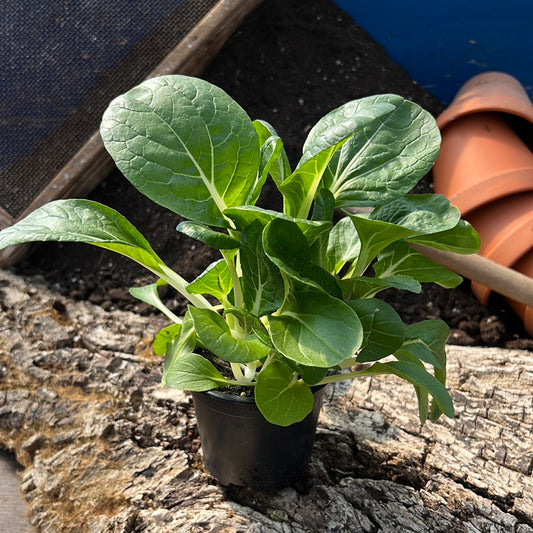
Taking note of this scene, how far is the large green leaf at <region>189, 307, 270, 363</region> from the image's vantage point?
829 millimetres

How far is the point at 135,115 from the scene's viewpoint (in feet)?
2.73

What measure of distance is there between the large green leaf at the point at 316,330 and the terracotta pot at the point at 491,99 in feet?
4.54

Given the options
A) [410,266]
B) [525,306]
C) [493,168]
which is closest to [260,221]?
[410,266]

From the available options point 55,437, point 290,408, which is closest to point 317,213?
point 290,408

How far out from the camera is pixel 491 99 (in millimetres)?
2004

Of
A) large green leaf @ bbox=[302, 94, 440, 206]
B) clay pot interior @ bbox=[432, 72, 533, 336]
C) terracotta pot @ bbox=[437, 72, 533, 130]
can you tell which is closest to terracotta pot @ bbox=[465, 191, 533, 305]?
clay pot interior @ bbox=[432, 72, 533, 336]

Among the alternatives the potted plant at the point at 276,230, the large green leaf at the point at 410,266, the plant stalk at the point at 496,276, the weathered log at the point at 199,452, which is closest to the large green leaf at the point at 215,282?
the potted plant at the point at 276,230

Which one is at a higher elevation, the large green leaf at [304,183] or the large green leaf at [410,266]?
the large green leaf at [304,183]

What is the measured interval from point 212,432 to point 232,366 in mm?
129

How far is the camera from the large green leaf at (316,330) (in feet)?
2.47

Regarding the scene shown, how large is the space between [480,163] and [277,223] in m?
1.32

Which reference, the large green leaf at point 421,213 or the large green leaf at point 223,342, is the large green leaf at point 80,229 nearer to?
the large green leaf at point 223,342

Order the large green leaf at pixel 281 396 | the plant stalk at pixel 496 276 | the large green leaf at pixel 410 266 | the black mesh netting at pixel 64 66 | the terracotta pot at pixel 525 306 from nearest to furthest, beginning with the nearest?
the large green leaf at pixel 281 396 → the large green leaf at pixel 410 266 → the plant stalk at pixel 496 276 → the terracotta pot at pixel 525 306 → the black mesh netting at pixel 64 66

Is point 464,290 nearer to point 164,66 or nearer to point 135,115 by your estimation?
point 164,66
